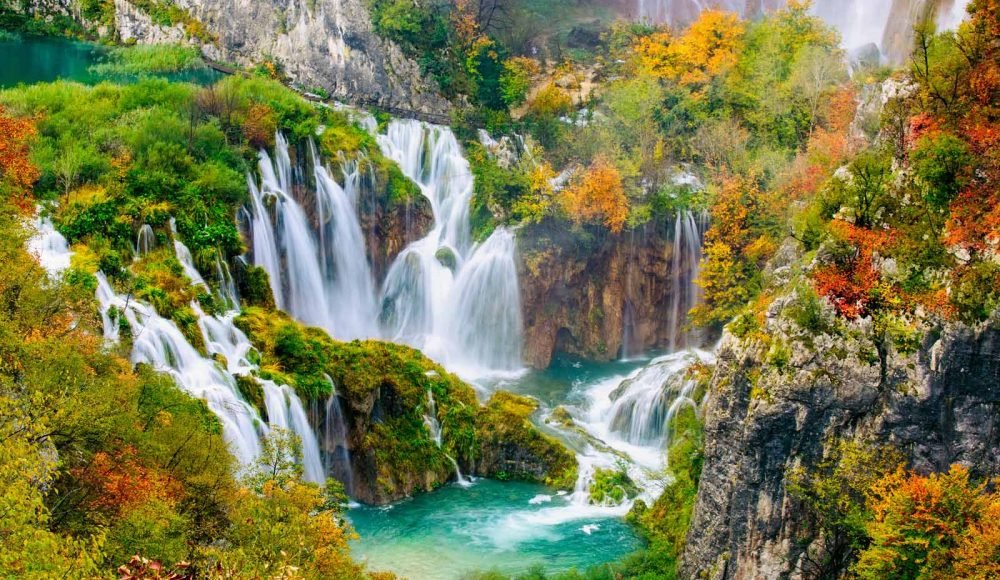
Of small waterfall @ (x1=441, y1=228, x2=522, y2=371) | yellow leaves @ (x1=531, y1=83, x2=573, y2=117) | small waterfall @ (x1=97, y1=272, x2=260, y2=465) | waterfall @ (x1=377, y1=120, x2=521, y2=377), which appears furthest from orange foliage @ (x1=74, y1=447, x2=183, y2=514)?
yellow leaves @ (x1=531, y1=83, x2=573, y2=117)

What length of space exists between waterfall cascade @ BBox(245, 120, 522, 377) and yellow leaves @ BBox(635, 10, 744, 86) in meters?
13.0

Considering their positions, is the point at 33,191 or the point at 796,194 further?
the point at 796,194

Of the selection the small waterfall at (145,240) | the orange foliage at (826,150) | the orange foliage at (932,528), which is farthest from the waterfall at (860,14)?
the small waterfall at (145,240)

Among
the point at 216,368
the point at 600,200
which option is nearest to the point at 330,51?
the point at 600,200

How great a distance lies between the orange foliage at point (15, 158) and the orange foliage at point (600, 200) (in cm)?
2082

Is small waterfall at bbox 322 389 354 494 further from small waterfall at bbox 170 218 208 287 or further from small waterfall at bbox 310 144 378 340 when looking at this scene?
small waterfall at bbox 310 144 378 340

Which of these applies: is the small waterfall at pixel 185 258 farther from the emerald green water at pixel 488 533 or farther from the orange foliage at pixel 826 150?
the orange foliage at pixel 826 150

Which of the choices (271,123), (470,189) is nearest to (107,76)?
(271,123)

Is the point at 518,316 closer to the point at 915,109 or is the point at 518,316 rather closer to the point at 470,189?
the point at 470,189

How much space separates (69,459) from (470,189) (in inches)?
1100

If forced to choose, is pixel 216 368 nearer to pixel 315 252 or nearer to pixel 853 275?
pixel 315 252

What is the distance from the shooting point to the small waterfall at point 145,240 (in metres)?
26.8

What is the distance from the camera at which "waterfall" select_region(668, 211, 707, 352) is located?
3825cm

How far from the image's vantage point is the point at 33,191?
26.4m
